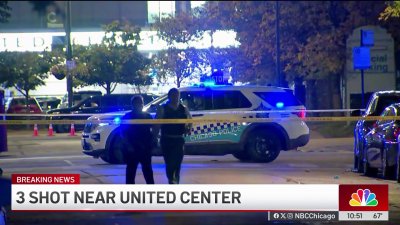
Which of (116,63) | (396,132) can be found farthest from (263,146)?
(116,63)

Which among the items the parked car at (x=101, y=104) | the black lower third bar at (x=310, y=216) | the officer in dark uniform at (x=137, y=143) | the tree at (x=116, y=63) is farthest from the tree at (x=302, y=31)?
the black lower third bar at (x=310, y=216)

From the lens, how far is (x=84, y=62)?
29.5m

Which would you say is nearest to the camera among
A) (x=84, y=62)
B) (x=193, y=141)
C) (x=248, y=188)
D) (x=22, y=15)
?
(x=22, y=15)

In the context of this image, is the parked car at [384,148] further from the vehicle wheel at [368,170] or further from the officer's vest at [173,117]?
the officer's vest at [173,117]

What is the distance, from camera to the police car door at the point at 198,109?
49.1 feet

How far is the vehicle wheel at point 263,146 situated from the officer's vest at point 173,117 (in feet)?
19.1

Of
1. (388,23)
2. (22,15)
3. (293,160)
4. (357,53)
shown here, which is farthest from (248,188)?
(388,23)

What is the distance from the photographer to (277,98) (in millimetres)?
15844

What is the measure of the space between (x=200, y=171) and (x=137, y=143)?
426 centimetres

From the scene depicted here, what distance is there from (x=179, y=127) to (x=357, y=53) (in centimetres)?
1315

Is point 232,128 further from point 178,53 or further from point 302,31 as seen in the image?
point 302,31

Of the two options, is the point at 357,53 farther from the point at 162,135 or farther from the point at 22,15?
the point at 22,15

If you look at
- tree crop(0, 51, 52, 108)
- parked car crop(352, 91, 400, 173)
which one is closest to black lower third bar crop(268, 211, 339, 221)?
parked car crop(352, 91, 400, 173)

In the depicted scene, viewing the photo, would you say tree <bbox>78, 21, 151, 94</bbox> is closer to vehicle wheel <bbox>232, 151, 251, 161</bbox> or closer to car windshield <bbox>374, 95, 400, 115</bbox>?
vehicle wheel <bbox>232, 151, 251, 161</bbox>
